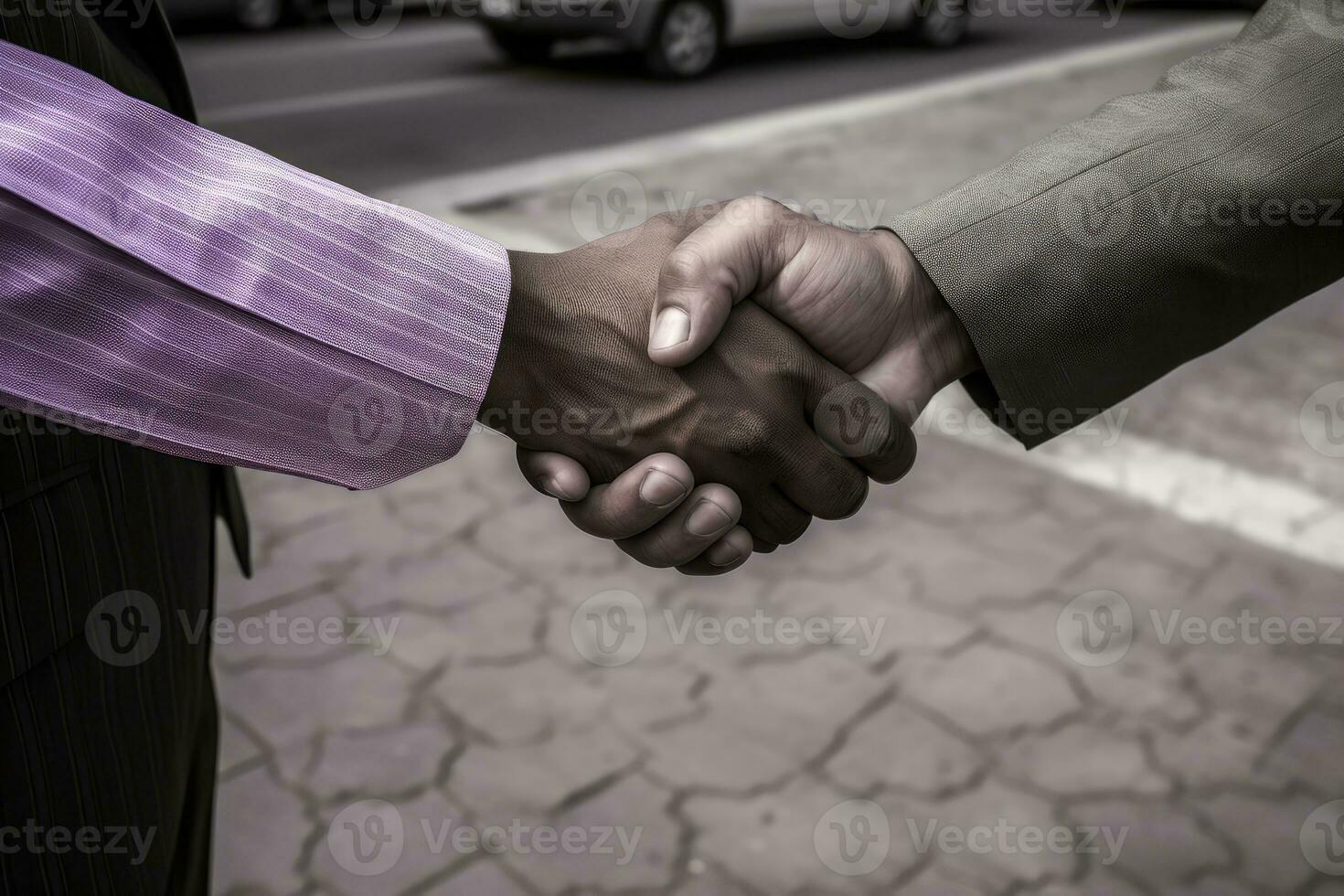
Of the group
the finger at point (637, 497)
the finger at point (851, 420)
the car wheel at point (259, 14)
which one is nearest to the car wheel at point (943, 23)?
the car wheel at point (259, 14)

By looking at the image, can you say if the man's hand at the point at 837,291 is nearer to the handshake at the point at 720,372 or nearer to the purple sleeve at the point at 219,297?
the handshake at the point at 720,372

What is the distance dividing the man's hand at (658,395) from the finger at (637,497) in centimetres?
3

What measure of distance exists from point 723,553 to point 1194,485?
2.59 m

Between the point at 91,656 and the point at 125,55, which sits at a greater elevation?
the point at 125,55

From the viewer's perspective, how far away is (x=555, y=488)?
1.54 metres

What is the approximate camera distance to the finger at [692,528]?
1555 mm

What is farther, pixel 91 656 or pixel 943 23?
pixel 943 23

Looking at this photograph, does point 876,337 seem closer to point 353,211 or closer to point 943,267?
point 943,267

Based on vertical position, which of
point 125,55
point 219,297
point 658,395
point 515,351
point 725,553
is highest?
point 125,55

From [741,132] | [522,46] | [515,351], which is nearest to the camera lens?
[515,351]

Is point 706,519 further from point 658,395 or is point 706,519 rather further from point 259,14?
point 259,14

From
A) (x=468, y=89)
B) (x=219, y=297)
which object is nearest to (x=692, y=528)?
(x=219, y=297)

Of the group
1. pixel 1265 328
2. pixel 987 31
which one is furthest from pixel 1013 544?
pixel 987 31

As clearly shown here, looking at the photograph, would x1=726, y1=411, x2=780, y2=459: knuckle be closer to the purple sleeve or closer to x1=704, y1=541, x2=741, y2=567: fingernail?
x1=704, y1=541, x2=741, y2=567: fingernail
